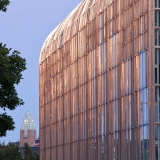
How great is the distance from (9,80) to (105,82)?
110 ft

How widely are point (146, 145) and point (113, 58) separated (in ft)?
39.4

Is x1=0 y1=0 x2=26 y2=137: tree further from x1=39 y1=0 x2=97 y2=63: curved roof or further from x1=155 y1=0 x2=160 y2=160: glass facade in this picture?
x1=39 y1=0 x2=97 y2=63: curved roof

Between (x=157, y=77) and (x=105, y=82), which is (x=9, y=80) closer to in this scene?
(x=157, y=77)

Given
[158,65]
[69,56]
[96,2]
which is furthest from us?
[69,56]

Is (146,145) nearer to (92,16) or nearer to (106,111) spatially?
(106,111)

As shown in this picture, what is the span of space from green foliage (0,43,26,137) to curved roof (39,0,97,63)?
37481 mm

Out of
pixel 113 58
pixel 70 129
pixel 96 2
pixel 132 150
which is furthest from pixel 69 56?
pixel 132 150

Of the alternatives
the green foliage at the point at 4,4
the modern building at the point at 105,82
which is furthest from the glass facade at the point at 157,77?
the green foliage at the point at 4,4

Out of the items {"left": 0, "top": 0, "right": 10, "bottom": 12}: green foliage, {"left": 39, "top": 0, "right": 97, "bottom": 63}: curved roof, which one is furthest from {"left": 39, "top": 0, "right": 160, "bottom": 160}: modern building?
{"left": 0, "top": 0, "right": 10, "bottom": 12}: green foliage

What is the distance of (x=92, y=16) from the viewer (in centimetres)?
8294

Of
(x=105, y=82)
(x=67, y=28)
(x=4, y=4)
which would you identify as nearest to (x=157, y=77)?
(x=105, y=82)

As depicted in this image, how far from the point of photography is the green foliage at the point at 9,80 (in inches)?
1768

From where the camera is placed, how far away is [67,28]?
315 feet

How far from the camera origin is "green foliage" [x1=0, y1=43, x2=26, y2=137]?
44906 millimetres
